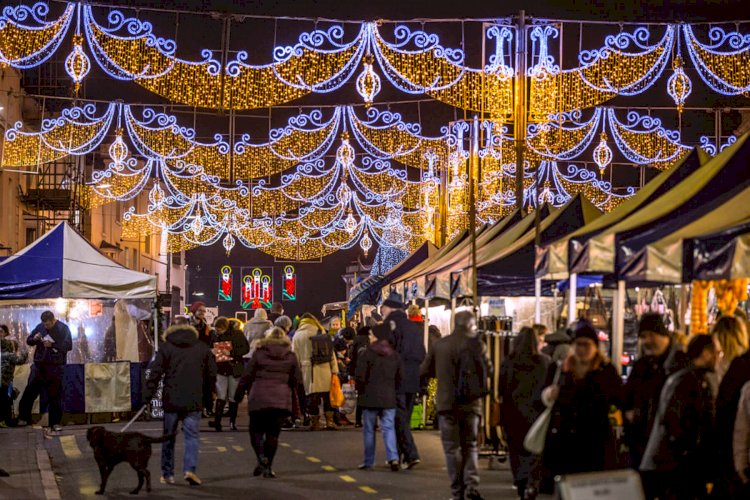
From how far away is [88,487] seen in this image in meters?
13.3

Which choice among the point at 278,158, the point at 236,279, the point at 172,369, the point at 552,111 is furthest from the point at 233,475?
the point at 236,279

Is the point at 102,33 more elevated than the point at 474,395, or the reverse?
the point at 102,33

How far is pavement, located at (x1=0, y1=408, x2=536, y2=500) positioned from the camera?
12719mm

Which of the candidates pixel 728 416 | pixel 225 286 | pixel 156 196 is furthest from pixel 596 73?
pixel 225 286

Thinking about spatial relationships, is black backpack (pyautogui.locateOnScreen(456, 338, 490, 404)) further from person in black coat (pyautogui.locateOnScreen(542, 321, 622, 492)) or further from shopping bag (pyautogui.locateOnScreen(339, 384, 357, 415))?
shopping bag (pyautogui.locateOnScreen(339, 384, 357, 415))

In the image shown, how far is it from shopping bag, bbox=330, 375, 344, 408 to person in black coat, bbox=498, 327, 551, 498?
7.79 metres

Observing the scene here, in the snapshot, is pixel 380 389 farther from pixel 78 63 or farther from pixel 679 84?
pixel 679 84

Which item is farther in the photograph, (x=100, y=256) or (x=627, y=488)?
(x=100, y=256)

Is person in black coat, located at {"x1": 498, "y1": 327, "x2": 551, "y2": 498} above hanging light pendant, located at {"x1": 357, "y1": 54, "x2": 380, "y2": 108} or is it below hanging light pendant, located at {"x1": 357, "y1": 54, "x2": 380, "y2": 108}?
below

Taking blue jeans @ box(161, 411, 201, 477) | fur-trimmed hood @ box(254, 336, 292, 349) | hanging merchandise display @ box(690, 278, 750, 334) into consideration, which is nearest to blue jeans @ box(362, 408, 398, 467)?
fur-trimmed hood @ box(254, 336, 292, 349)

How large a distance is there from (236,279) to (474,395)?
84.2m

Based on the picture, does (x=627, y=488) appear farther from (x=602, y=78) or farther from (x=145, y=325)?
(x=145, y=325)

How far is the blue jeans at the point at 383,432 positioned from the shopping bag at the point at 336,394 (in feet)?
15.4

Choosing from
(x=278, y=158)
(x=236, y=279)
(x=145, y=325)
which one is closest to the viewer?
(x=145, y=325)
